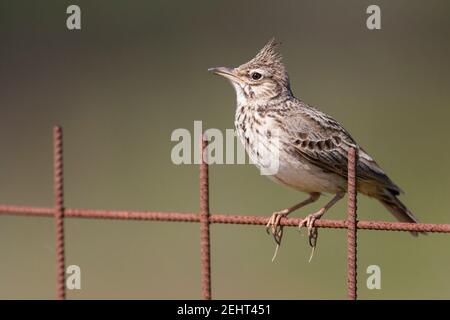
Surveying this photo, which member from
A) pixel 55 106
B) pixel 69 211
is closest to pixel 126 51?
pixel 55 106

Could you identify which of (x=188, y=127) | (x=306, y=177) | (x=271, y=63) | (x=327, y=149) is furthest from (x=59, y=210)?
(x=188, y=127)

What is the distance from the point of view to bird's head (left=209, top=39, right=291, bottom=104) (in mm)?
7027

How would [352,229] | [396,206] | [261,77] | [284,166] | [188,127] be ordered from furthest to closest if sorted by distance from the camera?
[188,127] → [261,77] → [396,206] → [284,166] → [352,229]

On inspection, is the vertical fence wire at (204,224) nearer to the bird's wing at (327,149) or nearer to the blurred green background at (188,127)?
the bird's wing at (327,149)

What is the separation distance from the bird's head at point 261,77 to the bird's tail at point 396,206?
92cm

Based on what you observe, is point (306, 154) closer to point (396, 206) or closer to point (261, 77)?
point (396, 206)

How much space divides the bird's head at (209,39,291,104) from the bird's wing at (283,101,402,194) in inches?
16.0

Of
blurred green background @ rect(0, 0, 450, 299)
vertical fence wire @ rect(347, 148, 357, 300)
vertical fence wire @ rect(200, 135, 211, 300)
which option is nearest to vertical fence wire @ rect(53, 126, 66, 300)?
vertical fence wire @ rect(200, 135, 211, 300)

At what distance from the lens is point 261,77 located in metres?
7.11

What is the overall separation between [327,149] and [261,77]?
80 centimetres

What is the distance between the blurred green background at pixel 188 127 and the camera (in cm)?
1112

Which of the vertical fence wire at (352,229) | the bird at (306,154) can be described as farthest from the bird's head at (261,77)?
the vertical fence wire at (352,229)

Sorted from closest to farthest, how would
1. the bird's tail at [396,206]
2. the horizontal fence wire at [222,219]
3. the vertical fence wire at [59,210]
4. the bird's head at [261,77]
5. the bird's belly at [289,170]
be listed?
the horizontal fence wire at [222,219] → the vertical fence wire at [59,210] → the bird's belly at [289,170] → the bird's tail at [396,206] → the bird's head at [261,77]

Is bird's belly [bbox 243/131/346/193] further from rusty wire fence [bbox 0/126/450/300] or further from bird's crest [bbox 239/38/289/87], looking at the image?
rusty wire fence [bbox 0/126/450/300]
